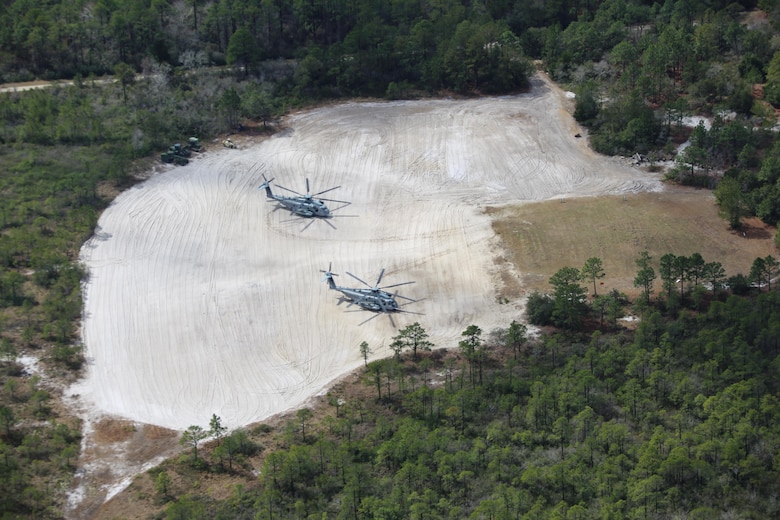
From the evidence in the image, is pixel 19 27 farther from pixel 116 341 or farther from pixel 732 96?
pixel 732 96

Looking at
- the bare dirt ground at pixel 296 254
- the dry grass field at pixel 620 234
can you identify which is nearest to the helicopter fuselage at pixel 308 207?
the bare dirt ground at pixel 296 254

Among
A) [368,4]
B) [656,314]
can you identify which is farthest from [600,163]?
[368,4]

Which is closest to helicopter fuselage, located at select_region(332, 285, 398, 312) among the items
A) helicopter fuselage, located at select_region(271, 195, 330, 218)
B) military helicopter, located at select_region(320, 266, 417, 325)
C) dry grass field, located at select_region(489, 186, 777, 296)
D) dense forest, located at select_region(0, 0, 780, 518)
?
military helicopter, located at select_region(320, 266, 417, 325)

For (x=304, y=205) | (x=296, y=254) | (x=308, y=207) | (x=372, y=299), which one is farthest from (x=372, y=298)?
(x=304, y=205)

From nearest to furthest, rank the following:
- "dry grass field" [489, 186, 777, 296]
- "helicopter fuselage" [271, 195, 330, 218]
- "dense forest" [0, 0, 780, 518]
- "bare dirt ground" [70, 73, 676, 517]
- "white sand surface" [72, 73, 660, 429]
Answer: "dense forest" [0, 0, 780, 518], "bare dirt ground" [70, 73, 676, 517], "white sand surface" [72, 73, 660, 429], "dry grass field" [489, 186, 777, 296], "helicopter fuselage" [271, 195, 330, 218]

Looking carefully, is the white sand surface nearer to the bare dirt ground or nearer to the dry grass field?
the bare dirt ground

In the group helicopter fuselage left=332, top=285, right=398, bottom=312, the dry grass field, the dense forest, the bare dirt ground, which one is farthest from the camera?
the dry grass field

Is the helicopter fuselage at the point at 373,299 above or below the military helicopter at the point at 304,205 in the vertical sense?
below

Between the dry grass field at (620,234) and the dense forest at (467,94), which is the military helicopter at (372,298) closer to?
the dense forest at (467,94)
